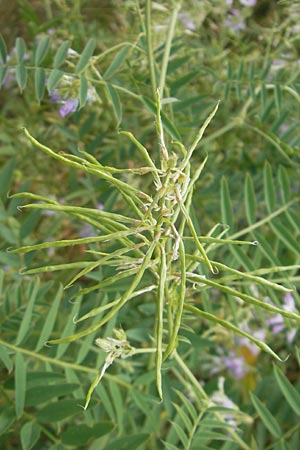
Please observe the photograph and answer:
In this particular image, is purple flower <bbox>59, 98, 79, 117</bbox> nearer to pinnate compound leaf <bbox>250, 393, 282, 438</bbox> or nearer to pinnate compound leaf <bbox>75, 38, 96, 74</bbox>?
pinnate compound leaf <bbox>75, 38, 96, 74</bbox>

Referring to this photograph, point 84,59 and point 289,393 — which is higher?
point 84,59

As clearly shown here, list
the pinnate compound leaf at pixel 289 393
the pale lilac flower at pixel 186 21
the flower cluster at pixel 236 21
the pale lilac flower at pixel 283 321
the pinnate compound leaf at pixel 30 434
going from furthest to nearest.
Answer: the flower cluster at pixel 236 21, the pale lilac flower at pixel 186 21, the pale lilac flower at pixel 283 321, the pinnate compound leaf at pixel 289 393, the pinnate compound leaf at pixel 30 434

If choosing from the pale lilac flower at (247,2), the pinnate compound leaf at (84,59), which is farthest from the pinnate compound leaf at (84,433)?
the pale lilac flower at (247,2)

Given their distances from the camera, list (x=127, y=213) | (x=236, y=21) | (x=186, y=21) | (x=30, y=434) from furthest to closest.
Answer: (x=236, y=21) → (x=186, y=21) → (x=127, y=213) → (x=30, y=434)

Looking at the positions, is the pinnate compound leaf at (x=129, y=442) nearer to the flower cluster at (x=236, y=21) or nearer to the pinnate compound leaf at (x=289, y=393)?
the pinnate compound leaf at (x=289, y=393)

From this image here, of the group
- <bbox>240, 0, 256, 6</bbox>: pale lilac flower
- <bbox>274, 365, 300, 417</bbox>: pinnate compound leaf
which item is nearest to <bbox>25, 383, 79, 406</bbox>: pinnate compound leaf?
<bbox>274, 365, 300, 417</bbox>: pinnate compound leaf

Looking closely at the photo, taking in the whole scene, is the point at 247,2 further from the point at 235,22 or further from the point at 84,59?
the point at 84,59

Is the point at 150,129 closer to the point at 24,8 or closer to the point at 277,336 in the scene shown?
the point at 24,8

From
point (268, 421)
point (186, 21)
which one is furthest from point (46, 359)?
point (186, 21)
